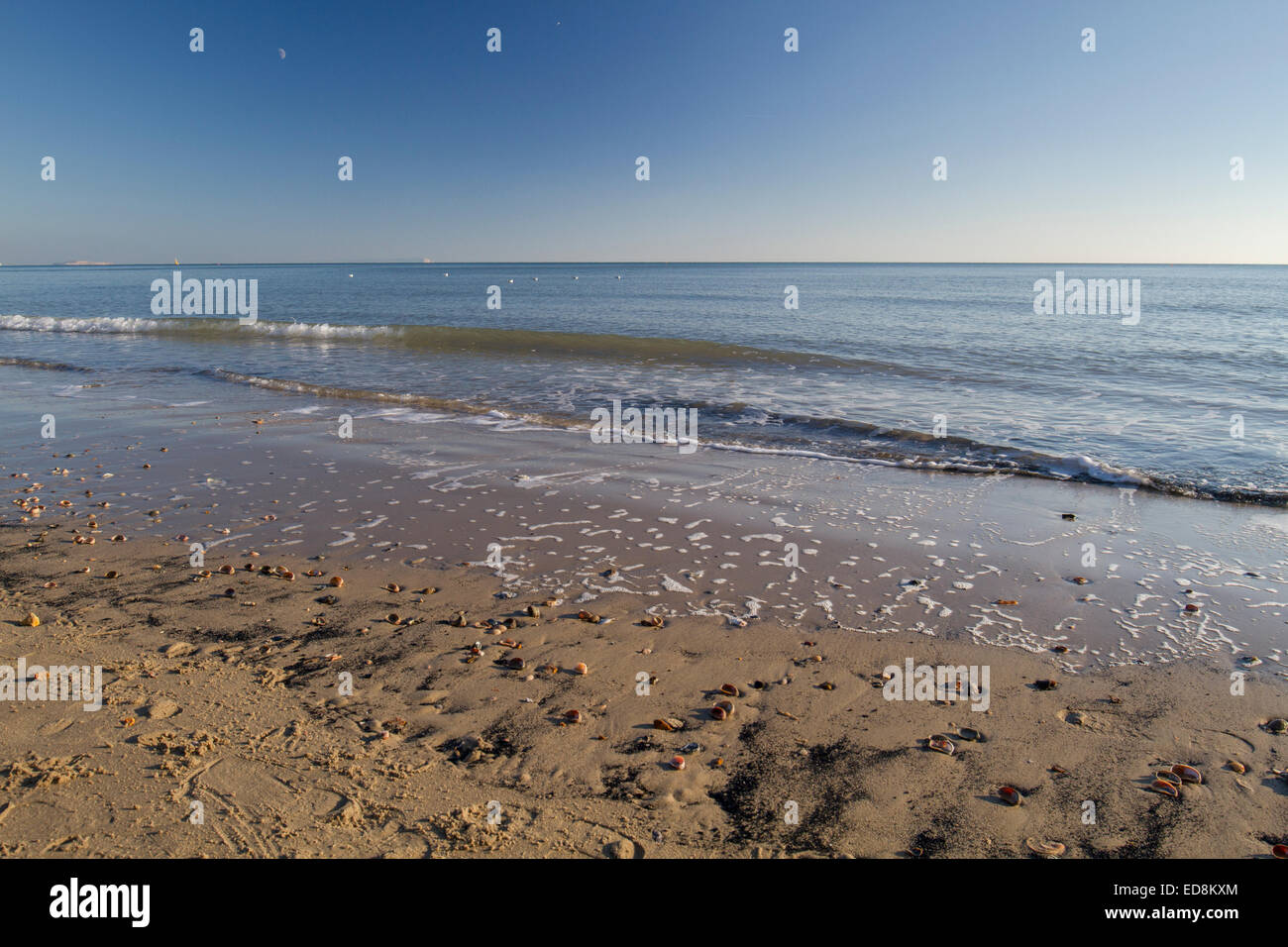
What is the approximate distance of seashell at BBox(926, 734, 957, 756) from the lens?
13.1ft

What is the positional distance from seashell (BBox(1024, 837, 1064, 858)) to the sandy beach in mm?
13

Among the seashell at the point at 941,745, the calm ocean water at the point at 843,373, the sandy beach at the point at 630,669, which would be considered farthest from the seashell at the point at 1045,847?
the calm ocean water at the point at 843,373

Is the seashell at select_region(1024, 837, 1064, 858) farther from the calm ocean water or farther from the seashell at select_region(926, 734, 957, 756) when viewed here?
the calm ocean water

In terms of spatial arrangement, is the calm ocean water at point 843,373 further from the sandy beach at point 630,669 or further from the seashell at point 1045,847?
the seashell at point 1045,847

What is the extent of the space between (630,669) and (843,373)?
17049 millimetres

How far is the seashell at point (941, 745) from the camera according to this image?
3.99m

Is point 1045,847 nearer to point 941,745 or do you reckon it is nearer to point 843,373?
point 941,745

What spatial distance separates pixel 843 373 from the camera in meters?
20.1

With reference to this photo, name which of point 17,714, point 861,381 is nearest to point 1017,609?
point 17,714

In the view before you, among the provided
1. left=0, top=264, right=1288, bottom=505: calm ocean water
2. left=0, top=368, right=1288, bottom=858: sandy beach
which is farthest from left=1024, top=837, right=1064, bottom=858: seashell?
→ left=0, top=264, right=1288, bottom=505: calm ocean water

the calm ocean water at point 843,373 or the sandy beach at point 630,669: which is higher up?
the calm ocean water at point 843,373

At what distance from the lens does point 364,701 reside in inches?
170

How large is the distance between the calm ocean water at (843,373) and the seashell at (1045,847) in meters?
8.01
